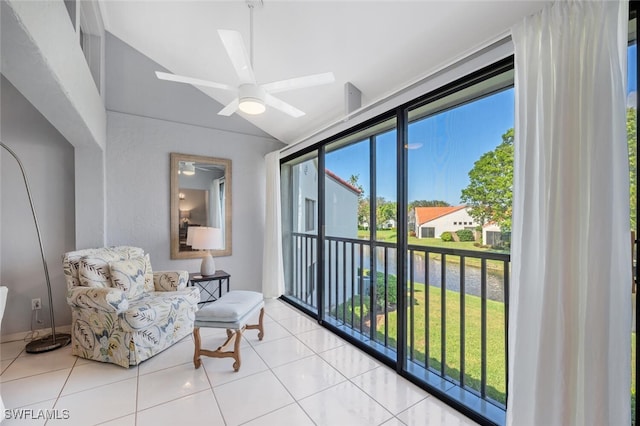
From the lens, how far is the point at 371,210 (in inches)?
110

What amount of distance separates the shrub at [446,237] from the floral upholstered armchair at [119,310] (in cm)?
239

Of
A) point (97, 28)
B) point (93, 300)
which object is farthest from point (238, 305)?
point (97, 28)

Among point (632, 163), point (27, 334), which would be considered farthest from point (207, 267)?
point (632, 163)

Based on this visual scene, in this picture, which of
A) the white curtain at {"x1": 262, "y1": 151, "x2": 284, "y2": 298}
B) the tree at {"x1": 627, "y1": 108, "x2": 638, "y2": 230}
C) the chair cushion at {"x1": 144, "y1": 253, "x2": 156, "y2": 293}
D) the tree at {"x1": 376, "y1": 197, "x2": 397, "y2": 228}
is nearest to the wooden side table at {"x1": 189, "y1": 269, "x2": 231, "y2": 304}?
the chair cushion at {"x1": 144, "y1": 253, "x2": 156, "y2": 293}

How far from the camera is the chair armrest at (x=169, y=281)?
9.59 feet

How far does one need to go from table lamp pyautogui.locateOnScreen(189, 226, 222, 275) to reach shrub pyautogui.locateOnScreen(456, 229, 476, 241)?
270 centimetres

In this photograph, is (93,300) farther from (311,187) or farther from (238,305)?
(311,187)

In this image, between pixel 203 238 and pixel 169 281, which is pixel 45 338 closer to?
pixel 169 281

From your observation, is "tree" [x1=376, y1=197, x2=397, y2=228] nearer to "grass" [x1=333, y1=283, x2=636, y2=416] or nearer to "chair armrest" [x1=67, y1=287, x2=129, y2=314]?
"grass" [x1=333, y1=283, x2=636, y2=416]

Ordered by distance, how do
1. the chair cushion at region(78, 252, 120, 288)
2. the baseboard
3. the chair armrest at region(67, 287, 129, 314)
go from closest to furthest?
1. the chair armrest at region(67, 287, 129, 314)
2. the chair cushion at region(78, 252, 120, 288)
3. the baseboard

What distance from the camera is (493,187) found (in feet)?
5.72

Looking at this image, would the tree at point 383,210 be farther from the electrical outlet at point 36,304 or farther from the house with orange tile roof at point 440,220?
the electrical outlet at point 36,304

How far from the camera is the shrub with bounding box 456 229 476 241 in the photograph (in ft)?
6.11

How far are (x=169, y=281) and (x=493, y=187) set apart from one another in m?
3.05
